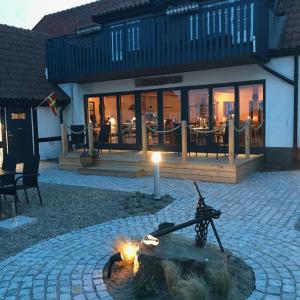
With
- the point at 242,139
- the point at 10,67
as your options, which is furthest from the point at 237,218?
the point at 10,67

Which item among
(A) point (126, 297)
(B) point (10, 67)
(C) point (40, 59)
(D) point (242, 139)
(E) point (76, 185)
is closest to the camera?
(A) point (126, 297)

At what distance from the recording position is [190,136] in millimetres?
11727

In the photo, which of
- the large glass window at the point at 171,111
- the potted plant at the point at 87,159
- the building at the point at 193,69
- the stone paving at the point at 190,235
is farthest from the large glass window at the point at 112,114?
the stone paving at the point at 190,235

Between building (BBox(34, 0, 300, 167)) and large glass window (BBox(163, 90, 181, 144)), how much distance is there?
3cm

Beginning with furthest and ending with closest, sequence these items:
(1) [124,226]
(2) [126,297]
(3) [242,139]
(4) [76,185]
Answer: (3) [242,139] → (4) [76,185] → (1) [124,226] → (2) [126,297]

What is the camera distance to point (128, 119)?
1302 centimetres

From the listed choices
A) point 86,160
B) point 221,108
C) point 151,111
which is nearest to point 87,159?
point 86,160

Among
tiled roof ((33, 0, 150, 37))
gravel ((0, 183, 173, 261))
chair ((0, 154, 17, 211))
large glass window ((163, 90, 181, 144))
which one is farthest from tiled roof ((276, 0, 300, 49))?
chair ((0, 154, 17, 211))

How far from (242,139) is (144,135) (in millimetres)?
2978

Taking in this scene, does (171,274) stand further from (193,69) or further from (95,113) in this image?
(95,113)

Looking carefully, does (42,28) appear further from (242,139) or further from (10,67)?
(242,139)

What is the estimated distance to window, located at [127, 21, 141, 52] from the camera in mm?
10992

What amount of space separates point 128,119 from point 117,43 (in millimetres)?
2760

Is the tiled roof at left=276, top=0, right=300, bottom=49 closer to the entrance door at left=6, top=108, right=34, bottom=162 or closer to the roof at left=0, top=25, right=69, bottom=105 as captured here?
the roof at left=0, top=25, right=69, bottom=105
